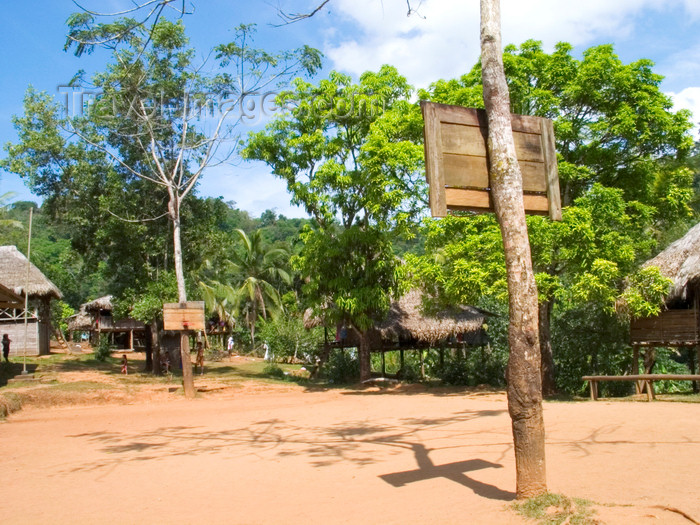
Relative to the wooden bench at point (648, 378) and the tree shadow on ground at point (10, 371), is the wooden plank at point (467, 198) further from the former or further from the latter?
the tree shadow on ground at point (10, 371)

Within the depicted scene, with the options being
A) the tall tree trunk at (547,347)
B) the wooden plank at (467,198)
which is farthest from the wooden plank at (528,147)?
the tall tree trunk at (547,347)

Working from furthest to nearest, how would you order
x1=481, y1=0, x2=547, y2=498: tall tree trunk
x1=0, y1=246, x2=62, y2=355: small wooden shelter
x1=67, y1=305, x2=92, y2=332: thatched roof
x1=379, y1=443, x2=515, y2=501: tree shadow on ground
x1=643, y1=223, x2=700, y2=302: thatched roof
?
x1=67, y1=305, x2=92, y2=332: thatched roof, x1=0, y1=246, x2=62, y2=355: small wooden shelter, x1=643, y1=223, x2=700, y2=302: thatched roof, x1=379, y1=443, x2=515, y2=501: tree shadow on ground, x1=481, y1=0, x2=547, y2=498: tall tree trunk

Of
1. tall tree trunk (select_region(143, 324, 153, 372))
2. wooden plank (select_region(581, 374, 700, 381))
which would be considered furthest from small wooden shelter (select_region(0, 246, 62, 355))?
wooden plank (select_region(581, 374, 700, 381))

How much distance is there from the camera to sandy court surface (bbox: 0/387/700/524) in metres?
5.07

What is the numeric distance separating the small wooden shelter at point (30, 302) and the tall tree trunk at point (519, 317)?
24.5 m

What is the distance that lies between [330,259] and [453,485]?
1361 cm

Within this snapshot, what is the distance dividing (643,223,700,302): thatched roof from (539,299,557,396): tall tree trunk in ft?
9.77

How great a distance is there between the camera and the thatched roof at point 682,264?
14.7 meters

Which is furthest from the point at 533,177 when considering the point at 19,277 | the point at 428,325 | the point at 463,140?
the point at 19,277

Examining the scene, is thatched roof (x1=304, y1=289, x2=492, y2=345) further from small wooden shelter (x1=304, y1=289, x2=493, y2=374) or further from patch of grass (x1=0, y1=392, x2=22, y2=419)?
patch of grass (x1=0, y1=392, x2=22, y2=419)

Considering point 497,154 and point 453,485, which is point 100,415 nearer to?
point 453,485

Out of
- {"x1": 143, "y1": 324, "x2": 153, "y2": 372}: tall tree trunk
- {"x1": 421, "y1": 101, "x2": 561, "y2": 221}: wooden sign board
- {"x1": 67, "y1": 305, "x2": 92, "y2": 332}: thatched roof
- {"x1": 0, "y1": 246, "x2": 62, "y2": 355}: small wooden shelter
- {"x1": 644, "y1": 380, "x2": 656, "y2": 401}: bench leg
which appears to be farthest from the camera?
{"x1": 67, "y1": 305, "x2": 92, "y2": 332}: thatched roof

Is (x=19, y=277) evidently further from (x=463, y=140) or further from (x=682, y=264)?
(x=463, y=140)

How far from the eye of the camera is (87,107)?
2023 centimetres
